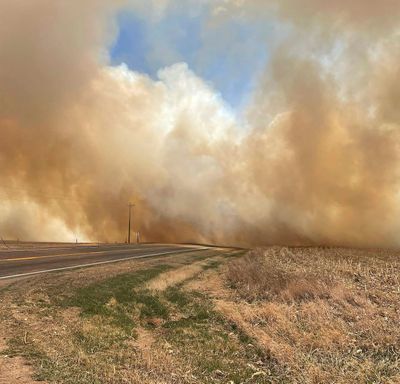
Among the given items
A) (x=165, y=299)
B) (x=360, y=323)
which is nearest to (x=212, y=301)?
(x=165, y=299)

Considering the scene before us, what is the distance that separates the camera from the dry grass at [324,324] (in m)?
8.03

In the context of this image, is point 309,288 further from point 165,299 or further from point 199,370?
point 199,370

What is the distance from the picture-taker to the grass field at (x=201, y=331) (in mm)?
8000

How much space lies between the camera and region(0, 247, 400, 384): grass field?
8.00 metres

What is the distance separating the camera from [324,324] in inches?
444

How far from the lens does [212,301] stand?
15.6m

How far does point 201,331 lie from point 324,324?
350cm

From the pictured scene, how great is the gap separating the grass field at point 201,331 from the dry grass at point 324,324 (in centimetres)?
3

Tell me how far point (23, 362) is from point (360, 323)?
8653 mm

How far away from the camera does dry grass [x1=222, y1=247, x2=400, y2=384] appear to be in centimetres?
803

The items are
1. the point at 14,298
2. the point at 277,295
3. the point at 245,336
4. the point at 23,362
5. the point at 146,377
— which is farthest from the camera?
the point at 277,295

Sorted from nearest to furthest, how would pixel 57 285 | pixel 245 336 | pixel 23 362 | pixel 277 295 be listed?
pixel 23 362 → pixel 245 336 → pixel 277 295 → pixel 57 285

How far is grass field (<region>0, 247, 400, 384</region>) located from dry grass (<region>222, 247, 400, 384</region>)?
0.03 m

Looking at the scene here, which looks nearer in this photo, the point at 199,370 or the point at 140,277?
the point at 199,370
